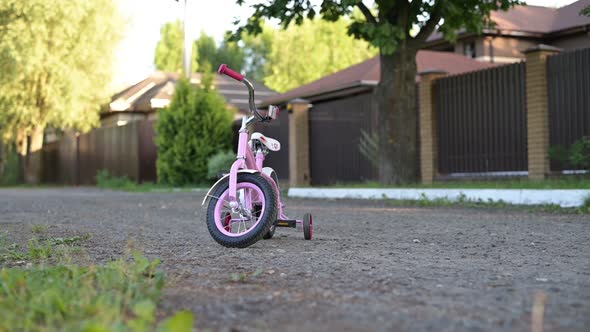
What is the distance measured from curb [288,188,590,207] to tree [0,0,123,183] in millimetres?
17161

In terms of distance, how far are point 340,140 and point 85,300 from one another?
1502 centimetres

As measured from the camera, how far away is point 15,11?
91.9ft

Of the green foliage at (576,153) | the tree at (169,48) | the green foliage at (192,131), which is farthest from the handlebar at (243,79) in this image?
the tree at (169,48)

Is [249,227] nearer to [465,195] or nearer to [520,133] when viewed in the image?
[465,195]

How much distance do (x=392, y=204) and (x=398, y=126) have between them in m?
2.43

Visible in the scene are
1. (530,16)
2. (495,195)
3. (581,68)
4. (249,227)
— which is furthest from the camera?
Answer: (530,16)

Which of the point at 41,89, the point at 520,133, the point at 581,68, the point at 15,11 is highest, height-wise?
the point at 15,11

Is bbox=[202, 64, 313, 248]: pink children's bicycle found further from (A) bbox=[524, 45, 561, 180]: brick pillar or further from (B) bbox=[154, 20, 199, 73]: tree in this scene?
(B) bbox=[154, 20, 199, 73]: tree

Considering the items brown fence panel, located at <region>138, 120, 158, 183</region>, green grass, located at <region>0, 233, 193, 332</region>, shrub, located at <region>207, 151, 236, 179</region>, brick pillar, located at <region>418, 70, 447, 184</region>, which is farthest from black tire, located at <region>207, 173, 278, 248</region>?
brown fence panel, located at <region>138, 120, 158, 183</region>

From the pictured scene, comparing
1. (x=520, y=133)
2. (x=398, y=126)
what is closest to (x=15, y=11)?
(x=398, y=126)

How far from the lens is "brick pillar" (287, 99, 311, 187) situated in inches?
722

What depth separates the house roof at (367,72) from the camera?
2254cm

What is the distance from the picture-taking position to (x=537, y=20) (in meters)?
30.2

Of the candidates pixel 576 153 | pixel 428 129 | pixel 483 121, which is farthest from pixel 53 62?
pixel 576 153
